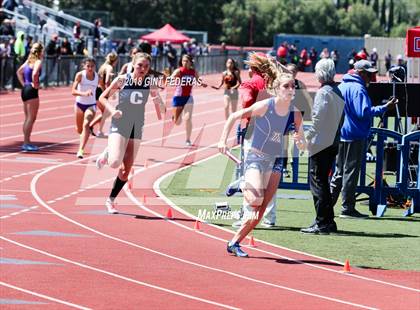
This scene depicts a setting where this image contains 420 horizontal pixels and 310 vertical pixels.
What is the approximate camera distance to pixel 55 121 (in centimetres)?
3150

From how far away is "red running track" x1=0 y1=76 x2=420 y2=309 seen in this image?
10.5 metres

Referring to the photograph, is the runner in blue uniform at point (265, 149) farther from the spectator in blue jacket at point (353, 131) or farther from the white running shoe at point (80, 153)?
the white running shoe at point (80, 153)

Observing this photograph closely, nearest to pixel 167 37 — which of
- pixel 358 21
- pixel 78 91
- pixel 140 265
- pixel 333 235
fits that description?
pixel 358 21

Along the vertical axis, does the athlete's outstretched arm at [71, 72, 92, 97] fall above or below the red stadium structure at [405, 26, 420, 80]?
below

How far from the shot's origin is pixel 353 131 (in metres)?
15.5

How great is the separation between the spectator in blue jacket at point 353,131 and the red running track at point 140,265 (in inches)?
82.0

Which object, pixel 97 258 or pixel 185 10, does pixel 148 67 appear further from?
pixel 185 10

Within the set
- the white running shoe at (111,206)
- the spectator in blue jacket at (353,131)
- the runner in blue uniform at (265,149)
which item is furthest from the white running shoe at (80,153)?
the runner in blue uniform at (265,149)

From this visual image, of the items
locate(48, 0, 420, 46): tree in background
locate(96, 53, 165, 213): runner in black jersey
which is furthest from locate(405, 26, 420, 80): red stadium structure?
locate(48, 0, 420, 46): tree in background

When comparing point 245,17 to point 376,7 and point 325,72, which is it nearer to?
point 376,7

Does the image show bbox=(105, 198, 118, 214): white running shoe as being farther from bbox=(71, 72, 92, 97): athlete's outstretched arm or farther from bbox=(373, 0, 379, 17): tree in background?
bbox=(373, 0, 379, 17): tree in background

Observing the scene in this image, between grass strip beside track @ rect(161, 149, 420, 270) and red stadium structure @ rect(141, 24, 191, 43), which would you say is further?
red stadium structure @ rect(141, 24, 191, 43)

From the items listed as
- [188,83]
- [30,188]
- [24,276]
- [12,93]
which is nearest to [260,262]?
[24,276]

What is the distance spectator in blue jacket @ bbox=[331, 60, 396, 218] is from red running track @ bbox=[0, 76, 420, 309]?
2.08 metres
